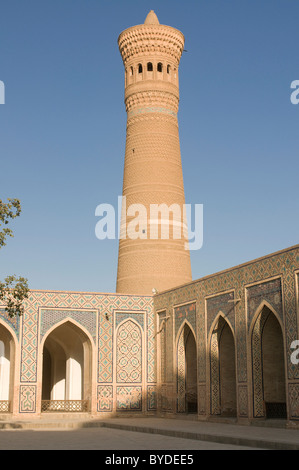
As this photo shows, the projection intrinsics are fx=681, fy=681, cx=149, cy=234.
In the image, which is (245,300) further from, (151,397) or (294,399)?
(151,397)

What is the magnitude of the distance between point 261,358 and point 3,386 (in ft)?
24.6

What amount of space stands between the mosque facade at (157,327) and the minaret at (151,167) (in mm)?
35

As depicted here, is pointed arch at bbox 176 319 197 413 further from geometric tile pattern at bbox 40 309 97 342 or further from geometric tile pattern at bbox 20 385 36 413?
geometric tile pattern at bbox 20 385 36 413

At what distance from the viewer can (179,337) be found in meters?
16.5

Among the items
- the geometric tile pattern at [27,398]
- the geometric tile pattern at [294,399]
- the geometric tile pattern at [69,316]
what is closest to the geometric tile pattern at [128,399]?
the geometric tile pattern at [69,316]

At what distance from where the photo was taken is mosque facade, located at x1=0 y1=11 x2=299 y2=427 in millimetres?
13312

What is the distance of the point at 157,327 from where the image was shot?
1750 cm

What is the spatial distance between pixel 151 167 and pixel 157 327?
5.63 meters

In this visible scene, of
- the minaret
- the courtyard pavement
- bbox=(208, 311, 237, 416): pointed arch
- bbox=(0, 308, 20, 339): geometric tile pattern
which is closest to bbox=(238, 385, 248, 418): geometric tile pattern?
the courtyard pavement

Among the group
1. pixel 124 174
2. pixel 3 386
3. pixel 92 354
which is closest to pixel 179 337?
pixel 92 354
